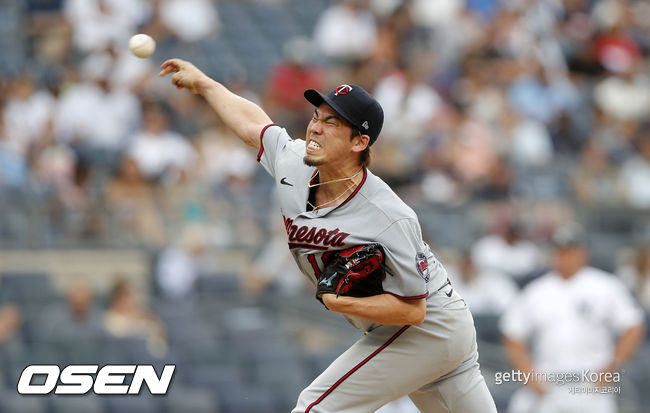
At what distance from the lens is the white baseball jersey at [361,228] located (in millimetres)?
4477

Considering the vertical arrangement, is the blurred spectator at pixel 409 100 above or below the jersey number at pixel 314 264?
below

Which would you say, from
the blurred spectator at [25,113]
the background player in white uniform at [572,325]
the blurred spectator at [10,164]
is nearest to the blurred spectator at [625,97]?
the background player in white uniform at [572,325]

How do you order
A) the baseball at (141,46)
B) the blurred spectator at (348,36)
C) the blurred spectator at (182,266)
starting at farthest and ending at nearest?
the blurred spectator at (348,36) < the blurred spectator at (182,266) < the baseball at (141,46)

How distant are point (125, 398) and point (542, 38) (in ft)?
34.3

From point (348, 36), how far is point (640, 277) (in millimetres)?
5842

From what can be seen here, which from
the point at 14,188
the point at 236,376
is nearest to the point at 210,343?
the point at 236,376

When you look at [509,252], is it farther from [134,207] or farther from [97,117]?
[97,117]

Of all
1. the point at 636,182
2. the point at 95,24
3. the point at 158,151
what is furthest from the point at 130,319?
the point at 636,182

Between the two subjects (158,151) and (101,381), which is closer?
(101,381)

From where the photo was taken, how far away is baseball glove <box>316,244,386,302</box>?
446 centimetres

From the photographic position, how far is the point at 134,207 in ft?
35.1

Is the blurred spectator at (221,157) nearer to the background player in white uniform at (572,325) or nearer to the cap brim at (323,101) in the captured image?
the background player in white uniform at (572,325)

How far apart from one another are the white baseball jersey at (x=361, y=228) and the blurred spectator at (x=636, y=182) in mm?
9224

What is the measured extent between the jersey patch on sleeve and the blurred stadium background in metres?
4.16
